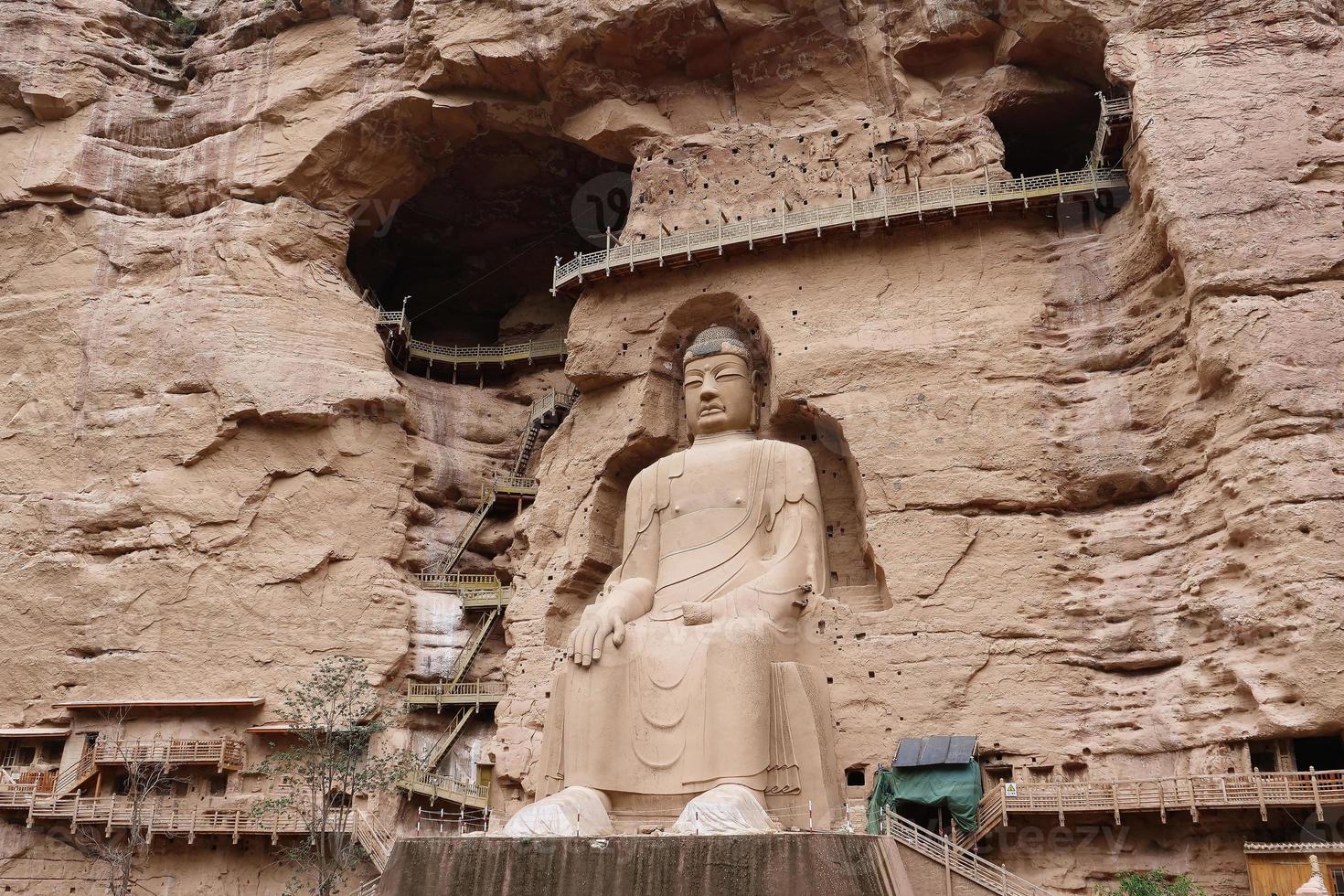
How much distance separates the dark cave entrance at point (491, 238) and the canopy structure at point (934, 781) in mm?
11074

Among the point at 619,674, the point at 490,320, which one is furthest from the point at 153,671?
the point at 490,320

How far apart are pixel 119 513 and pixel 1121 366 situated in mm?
12873

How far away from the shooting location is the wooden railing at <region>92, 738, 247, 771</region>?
15.5 m

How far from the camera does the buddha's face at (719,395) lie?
14.3 metres

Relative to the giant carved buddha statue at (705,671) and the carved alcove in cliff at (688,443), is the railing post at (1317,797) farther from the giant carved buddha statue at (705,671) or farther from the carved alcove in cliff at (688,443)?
the carved alcove in cliff at (688,443)

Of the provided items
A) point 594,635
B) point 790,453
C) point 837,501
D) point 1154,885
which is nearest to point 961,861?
point 1154,885

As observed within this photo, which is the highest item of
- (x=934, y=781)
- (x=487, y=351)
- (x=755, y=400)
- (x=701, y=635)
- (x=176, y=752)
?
(x=487, y=351)

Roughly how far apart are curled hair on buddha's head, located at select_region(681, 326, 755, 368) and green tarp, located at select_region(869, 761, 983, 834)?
5.12 m

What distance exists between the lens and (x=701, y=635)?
1178 centimetres

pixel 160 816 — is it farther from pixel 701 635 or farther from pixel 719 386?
pixel 719 386

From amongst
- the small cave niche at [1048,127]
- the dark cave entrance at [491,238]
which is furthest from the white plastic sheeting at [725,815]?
the dark cave entrance at [491,238]

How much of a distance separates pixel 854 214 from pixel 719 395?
2.97 metres

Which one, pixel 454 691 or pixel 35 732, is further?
pixel 454 691

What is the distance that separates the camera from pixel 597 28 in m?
17.0
